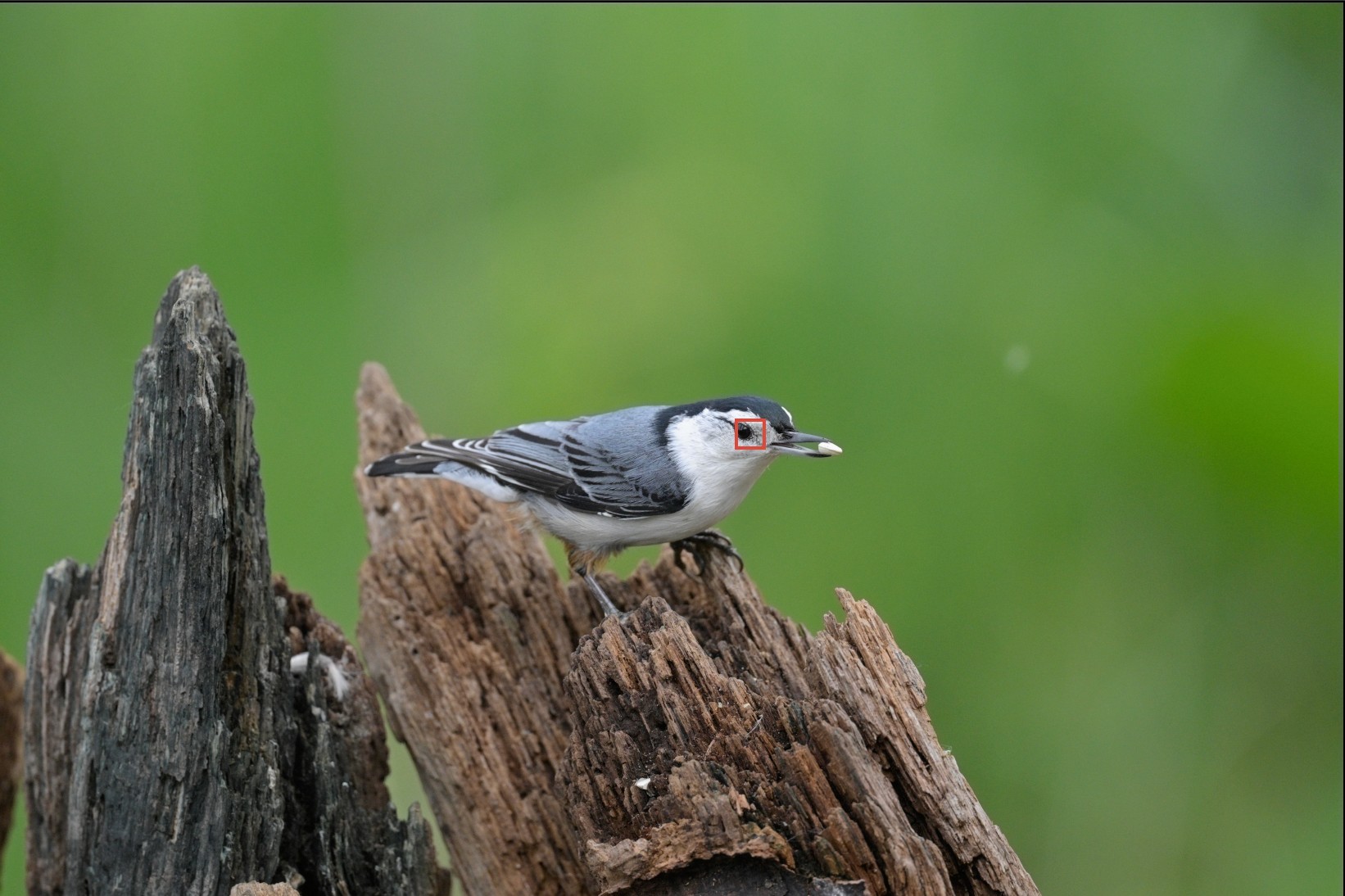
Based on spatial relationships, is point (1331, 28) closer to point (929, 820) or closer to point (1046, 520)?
point (1046, 520)

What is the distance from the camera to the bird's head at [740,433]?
3.56m

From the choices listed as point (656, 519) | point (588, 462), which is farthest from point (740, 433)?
point (588, 462)

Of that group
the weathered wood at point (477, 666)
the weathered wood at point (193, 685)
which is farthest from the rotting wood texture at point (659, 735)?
the weathered wood at point (193, 685)

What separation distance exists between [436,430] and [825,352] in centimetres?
221

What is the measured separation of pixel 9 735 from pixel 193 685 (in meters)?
1.75

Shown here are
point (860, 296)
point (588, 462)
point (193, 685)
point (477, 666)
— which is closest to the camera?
point (193, 685)

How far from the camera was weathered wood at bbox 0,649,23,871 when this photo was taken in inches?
147

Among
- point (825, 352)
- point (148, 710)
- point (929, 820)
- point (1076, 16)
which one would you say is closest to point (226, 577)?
point (148, 710)

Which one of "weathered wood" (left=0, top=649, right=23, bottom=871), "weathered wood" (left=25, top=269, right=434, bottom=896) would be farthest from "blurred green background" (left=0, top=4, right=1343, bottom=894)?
"weathered wood" (left=25, top=269, right=434, bottom=896)

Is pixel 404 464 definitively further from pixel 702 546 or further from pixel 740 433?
pixel 740 433

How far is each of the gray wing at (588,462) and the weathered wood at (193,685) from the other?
1.14 metres

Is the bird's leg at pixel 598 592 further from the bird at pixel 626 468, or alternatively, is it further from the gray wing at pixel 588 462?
the gray wing at pixel 588 462

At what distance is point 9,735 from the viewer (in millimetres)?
3803

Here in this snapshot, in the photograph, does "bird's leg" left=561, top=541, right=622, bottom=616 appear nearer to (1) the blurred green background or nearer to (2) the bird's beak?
(2) the bird's beak
